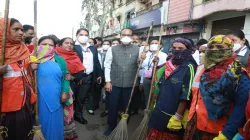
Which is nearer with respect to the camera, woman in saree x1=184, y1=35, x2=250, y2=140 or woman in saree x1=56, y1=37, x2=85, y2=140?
woman in saree x1=184, y1=35, x2=250, y2=140

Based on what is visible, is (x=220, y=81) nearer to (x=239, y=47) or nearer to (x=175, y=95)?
(x=175, y=95)

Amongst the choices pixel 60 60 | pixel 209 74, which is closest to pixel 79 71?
pixel 60 60

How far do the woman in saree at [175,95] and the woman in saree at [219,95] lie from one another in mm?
186

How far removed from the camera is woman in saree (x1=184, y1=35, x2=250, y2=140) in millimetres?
1533

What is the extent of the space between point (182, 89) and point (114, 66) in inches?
67.3

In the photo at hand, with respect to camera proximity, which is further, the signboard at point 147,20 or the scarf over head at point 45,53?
the signboard at point 147,20

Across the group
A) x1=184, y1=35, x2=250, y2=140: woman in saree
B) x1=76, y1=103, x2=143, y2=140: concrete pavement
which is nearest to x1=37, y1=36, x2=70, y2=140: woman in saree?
x1=76, y1=103, x2=143, y2=140: concrete pavement

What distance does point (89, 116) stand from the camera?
15.0 feet

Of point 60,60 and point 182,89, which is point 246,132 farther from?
point 60,60

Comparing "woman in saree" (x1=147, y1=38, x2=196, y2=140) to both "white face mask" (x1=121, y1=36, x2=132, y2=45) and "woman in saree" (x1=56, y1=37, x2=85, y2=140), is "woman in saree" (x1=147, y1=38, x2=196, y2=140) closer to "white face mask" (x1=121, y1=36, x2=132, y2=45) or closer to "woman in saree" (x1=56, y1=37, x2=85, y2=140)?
"white face mask" (x1=121, y1=36, x2=132, y2=45)

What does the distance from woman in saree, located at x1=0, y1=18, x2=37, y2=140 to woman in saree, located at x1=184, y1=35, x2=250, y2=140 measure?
1.81 m

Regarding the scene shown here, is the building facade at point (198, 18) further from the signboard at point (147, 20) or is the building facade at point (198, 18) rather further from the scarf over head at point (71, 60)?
the scarf over head at point (71, 60)

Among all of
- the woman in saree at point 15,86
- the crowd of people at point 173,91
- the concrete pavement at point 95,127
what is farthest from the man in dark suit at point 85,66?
the woman in saree at point 15,86

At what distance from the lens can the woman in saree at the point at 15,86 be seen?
195 centimetres
